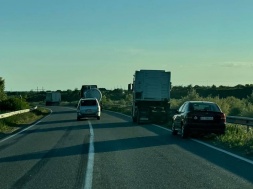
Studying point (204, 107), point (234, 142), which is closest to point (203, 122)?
point (204, 107)

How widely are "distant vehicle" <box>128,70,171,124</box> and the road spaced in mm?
15666

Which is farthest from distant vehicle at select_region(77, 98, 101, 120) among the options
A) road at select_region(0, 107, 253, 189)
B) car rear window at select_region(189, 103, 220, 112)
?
road at select_region(0, 107, 253, 189)

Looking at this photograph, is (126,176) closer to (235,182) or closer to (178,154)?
(235,182)

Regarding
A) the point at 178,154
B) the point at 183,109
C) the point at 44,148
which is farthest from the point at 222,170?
the point at 183,109

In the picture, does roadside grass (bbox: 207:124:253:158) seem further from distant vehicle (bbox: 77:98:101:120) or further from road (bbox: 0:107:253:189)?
distant vehicle (bbox: 77:98:101:120)

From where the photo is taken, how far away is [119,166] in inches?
499

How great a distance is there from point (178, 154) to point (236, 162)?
7.33 feet

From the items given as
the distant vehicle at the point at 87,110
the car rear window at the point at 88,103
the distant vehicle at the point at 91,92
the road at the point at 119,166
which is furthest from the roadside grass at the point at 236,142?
the distant vehicle at the point at 91,92

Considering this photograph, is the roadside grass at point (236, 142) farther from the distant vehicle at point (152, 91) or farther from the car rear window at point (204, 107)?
the distant vehicle at point (152, 91)

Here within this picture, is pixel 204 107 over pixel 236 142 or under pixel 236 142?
over

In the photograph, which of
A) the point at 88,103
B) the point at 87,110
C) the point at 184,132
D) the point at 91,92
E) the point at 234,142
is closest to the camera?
the point at 234,142

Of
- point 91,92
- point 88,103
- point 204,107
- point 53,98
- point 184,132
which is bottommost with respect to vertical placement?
point 184,132

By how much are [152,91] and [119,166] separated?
22672 mm

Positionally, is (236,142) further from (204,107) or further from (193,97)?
(193,97)
